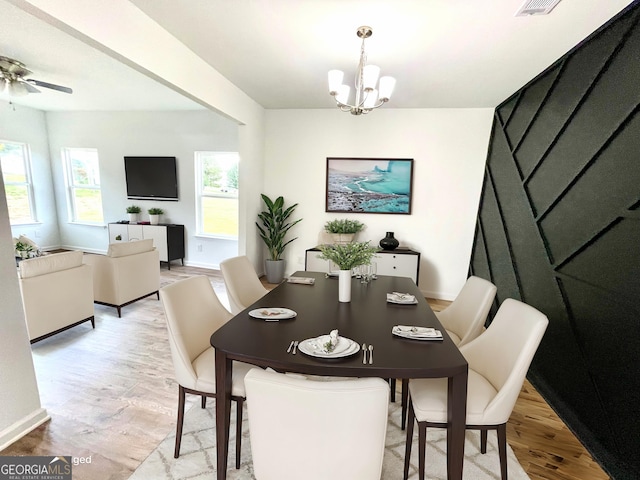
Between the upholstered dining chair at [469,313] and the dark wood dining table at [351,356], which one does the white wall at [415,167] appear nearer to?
the upholstered dining chair at [469,313]

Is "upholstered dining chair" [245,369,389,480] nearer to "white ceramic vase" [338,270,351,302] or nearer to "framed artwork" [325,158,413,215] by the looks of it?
"white ceramic vase" [338,270,351,302]

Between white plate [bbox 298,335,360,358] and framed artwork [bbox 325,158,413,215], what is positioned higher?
framed artwork [bbox 325,158,413,215]

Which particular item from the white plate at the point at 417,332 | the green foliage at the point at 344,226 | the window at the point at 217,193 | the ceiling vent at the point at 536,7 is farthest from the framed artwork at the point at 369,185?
the white plate at the point at 417,332

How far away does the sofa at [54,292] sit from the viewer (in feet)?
8.16

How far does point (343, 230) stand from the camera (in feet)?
14.1

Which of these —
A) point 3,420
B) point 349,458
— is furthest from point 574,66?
point 3,420

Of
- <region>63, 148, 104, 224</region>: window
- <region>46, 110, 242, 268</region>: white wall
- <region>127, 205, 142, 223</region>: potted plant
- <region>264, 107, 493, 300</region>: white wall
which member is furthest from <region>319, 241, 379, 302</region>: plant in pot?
<region>63, 148, 104, 224</region>: window

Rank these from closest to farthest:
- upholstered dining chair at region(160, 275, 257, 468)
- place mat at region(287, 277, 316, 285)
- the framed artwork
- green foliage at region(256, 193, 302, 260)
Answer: upholstered dining chair at region(160, 275, 257, 468) → place mat at region(287, 277, 316, 285) → the framed artwork → green foliage at region(256, 193, 302, 260)

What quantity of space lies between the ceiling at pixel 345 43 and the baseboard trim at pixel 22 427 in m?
2.67

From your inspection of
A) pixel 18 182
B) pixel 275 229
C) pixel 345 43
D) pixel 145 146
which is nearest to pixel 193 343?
pixel 345 43

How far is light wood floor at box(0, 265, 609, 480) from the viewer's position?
162 centimetres

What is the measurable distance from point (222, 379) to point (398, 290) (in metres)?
1.30

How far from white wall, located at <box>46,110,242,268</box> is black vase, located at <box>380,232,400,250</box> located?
262cm

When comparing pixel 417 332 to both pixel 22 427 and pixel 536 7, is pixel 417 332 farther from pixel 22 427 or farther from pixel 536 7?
pixel 22 427
